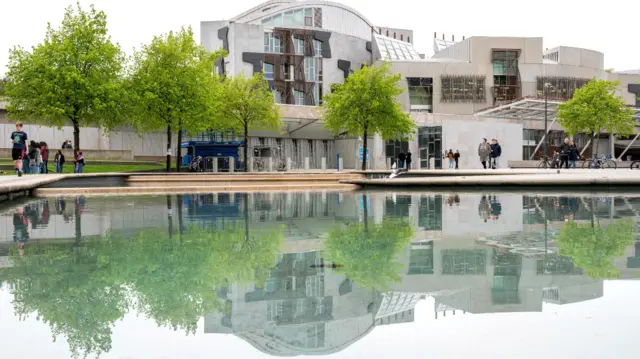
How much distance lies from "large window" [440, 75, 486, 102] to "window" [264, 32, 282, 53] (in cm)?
1934

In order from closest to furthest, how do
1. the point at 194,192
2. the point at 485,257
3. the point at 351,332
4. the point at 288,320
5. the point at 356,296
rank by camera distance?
1. the point at 351,332
2. the point at 288,320
3. the point at 356,296
4. the point at 485,257
5. the point at 194,192

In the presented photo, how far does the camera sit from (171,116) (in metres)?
31.3

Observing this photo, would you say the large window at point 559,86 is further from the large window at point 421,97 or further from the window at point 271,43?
the window at point 271,43

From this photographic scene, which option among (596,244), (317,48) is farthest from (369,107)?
(317,48)

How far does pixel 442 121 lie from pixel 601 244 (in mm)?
36365

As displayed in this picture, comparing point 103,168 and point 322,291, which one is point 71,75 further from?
point 322,291

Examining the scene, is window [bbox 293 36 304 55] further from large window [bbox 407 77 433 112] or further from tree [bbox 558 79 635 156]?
tree [bbox 558 79 635 156]

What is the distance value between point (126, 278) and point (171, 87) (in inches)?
1125

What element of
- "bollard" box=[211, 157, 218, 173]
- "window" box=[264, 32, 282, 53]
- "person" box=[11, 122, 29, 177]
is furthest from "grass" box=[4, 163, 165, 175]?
"window" box=[264, 32, 282, 53]

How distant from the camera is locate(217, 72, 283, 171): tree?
116 feet

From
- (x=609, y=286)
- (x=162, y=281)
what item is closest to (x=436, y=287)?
(x=609, y=286)

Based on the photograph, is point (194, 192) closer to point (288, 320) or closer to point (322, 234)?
point (322, 234)

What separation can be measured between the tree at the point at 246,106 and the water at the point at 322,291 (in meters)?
29.1

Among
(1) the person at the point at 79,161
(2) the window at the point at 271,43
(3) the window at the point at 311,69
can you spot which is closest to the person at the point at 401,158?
(1) the person at the point at 79,161
